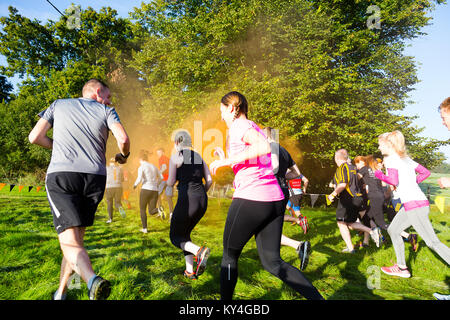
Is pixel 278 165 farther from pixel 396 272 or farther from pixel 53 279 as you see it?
pixel 53 279

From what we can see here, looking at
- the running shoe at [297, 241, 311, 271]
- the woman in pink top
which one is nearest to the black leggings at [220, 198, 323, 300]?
the woman in pink top

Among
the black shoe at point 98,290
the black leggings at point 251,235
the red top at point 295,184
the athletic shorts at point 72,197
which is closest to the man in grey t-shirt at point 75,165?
the athletic shorts at point 72,197

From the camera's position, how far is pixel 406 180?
3.79 metres

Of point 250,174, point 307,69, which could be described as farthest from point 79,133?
point 307,69

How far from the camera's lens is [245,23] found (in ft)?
43.5

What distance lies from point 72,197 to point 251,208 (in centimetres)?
148

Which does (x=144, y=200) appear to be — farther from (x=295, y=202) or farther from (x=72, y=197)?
(x=72, y=197)

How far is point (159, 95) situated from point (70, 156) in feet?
47.8

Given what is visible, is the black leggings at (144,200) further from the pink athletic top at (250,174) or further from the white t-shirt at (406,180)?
the white t-shirt at (406,180)

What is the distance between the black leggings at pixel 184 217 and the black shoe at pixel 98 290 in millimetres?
1699

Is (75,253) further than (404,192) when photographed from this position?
No

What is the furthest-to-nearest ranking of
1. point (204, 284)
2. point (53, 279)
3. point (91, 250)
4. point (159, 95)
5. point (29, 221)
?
point (159, 95) → point (29, 221) → point (91, 250) → point (204, 284) → point (53, 279)

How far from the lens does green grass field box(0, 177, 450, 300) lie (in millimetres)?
2963
